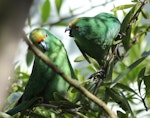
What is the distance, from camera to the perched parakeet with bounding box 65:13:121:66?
98cm

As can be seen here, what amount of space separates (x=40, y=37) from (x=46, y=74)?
0.34 ft

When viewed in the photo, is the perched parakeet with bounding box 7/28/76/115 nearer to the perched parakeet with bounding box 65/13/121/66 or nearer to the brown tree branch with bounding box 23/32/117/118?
the perched parakeet with bounding box 65/13/121/66

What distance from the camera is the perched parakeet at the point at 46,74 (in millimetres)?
888

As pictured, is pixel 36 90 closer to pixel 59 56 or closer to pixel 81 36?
pixel 59 56

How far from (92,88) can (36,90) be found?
233mm

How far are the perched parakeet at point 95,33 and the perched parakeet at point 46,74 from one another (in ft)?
0.20

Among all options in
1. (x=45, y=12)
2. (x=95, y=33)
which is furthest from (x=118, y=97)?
(x=95, y=33)

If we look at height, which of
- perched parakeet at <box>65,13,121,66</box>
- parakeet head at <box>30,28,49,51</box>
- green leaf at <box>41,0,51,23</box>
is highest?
green leaf at <box>41,0,51,23</box>

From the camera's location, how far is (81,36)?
1085mm

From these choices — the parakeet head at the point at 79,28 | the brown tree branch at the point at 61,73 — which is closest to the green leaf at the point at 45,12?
the parakeet head at the point at 79,28

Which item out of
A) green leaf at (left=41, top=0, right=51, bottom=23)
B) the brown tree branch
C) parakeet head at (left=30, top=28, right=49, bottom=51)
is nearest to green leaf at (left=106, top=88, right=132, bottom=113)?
the brown tree branch

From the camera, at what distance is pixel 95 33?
1077 mm

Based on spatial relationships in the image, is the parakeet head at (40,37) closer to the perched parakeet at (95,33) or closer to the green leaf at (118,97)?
the perched parakeet at (95,33)

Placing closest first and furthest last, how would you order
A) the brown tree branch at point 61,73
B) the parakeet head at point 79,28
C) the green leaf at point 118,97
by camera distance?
the brown tree branch at point 61,73, the green leaf at point 118,97, the parakeet head at point 79,28
